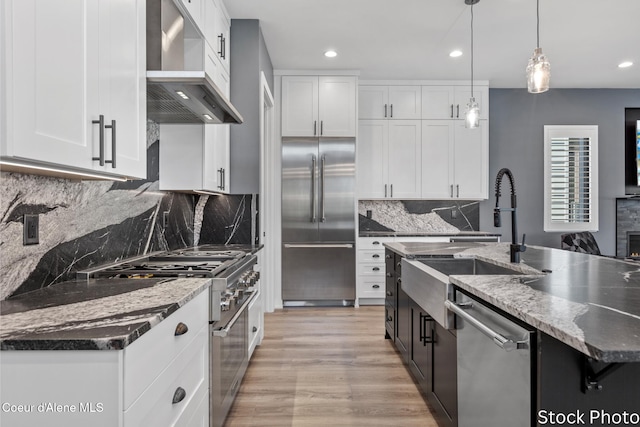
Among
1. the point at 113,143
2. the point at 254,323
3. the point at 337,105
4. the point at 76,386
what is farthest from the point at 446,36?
the point at 76,386

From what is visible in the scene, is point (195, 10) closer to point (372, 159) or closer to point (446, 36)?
point (446, 36)

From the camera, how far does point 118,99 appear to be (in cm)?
144

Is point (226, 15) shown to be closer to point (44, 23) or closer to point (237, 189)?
point (237, 189)

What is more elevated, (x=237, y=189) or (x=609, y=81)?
(x=609, y=81)

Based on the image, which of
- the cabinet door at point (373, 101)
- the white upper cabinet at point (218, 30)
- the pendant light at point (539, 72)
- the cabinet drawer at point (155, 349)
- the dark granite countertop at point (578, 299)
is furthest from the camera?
the cabinet door at point (373, 101)

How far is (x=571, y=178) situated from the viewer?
17.5 ft

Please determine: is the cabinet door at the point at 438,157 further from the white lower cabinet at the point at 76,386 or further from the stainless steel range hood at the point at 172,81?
the white lower cabinet at the point at 76,386

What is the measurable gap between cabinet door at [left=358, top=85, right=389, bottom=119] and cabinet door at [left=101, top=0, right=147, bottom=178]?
11.9 feet

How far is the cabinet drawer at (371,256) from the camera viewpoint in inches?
188

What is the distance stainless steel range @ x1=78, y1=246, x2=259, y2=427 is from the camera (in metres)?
1.79

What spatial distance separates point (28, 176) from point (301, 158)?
340 centimetres

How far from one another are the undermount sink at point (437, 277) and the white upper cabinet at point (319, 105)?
8.16 feet

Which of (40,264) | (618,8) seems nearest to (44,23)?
(40,264)

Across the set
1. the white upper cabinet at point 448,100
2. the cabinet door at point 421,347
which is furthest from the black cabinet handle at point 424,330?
the white upper cabinet at point 448,100
